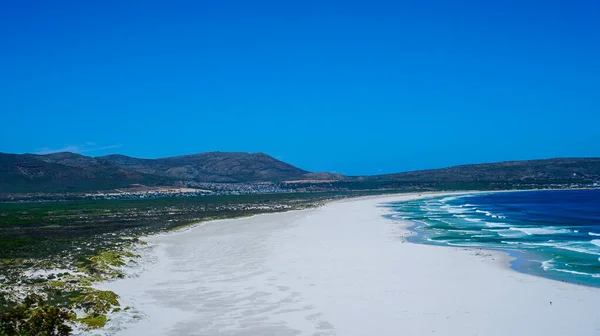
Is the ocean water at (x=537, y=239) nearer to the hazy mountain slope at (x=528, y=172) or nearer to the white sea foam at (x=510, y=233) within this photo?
the white sea foam at (x=510, y=233)

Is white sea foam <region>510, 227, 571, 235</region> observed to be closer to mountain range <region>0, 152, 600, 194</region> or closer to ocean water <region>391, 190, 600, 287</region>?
ocean water <region>391, 190, 600, 287</region>

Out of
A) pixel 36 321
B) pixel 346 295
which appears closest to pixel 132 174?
pixel 346 295

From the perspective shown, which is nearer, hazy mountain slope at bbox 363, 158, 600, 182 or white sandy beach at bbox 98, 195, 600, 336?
white sandy beach at bbox 98, 195, 600, 336

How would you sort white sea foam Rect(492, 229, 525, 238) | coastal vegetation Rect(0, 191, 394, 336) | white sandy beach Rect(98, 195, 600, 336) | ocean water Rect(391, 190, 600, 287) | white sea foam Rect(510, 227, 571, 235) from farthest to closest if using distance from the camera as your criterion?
1. white sea foam Rect(510, 227, 571, 235)
2. white sea foam Rect(492, 229, 525, 238)
3. ocean water Rect(391, 190, 600, 287)
4. white sandy beach Rect(98, 195, 600, 336)
5. coastal vegetation Rect(0, 191, 394, 336)

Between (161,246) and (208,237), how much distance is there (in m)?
5.29

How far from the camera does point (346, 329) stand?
13.0m

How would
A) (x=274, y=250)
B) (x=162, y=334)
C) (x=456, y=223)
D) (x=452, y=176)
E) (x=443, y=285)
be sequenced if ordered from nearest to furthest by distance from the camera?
1. (x=162, y=334)
2. (x=443, y=285)
3. (x=274, y=250)
4. (x=456, y=223)
5. (x=452, y=176)

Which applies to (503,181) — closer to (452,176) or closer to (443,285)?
(452,176)

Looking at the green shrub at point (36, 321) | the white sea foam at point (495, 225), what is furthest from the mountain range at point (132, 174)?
the green shrub at point (36, 321)

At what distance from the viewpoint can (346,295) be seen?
54.3ft

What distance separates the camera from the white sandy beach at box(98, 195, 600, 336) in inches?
520

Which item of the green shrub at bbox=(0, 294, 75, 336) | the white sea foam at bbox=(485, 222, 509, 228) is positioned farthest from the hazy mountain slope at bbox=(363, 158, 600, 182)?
the green shrub at bbox=(0, 294, 75, 336)

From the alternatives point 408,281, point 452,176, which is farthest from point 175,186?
point 408,281

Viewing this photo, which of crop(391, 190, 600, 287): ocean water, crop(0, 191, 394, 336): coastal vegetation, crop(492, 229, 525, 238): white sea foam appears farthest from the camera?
crop(492, 229, 525, 238): white sea foam
